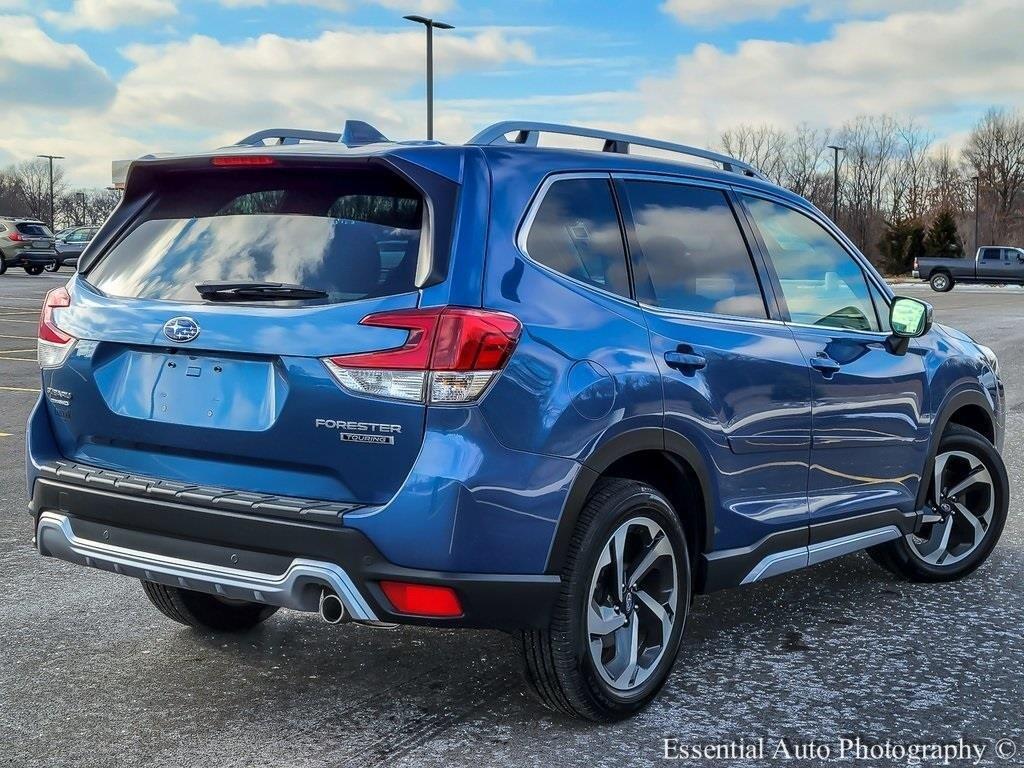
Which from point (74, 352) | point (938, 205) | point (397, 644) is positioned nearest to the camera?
point (74, 352)

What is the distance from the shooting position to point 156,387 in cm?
363

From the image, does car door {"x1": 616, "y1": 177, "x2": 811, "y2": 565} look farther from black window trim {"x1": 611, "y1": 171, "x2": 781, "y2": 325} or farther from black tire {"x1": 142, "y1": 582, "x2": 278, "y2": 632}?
black tire {"x1": 142, "y1": 582, "x2": 278, "y2": 632}

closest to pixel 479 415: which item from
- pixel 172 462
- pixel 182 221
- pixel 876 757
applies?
pixel 172 462

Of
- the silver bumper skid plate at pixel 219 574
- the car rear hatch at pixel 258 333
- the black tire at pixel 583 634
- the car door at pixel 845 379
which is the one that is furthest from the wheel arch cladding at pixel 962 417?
the silver bumper skid plate at pixel 219 574

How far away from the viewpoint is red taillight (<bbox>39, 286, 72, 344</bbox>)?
392cm

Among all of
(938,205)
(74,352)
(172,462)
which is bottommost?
(172,462)

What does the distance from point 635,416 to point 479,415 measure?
2.05 ft

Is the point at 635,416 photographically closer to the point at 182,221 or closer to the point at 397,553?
the point at 397,553

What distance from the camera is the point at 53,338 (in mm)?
3949

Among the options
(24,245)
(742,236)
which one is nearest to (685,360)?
(742,236)

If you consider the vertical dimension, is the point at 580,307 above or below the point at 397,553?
above

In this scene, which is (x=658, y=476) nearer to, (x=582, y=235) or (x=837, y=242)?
(x=582, y=235)

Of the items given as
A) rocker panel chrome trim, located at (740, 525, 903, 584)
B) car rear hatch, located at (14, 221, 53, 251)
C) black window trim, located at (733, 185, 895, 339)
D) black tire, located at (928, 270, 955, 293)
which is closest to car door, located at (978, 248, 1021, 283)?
black tire, located at (928, 270, 955, 293)

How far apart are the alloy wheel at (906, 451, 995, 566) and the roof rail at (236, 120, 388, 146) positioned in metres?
3.05
